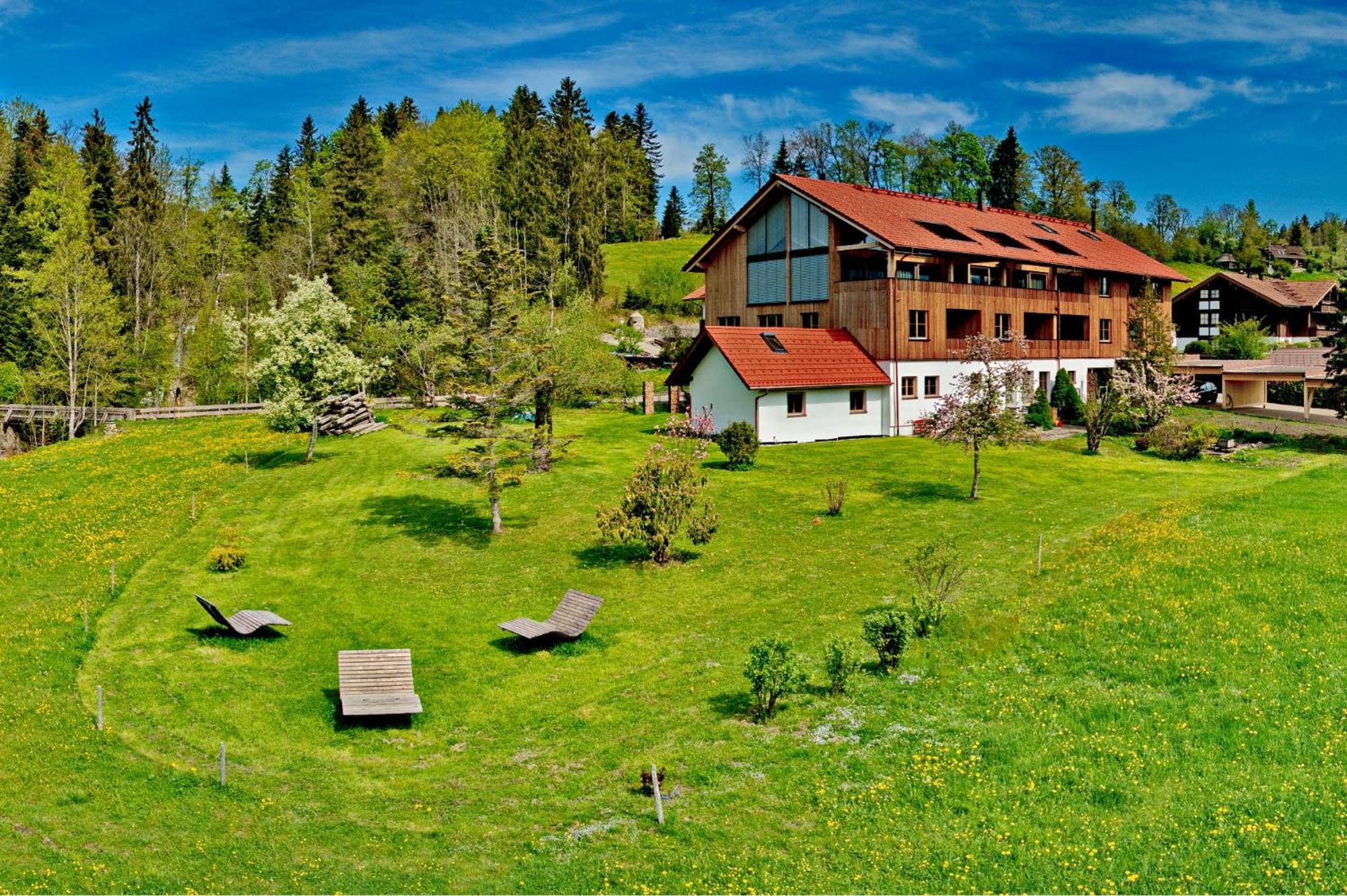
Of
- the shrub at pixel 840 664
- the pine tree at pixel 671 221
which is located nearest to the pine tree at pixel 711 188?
the pine tree at pixel 671 221

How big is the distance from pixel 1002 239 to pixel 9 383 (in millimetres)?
65622

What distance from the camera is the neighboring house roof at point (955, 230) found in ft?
168

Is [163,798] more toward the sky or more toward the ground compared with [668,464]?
more toward the ground

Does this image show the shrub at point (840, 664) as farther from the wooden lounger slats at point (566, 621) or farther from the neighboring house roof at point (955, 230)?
the neighboring house roof at point (955, 230)

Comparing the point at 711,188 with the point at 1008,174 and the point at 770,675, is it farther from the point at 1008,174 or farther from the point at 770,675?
the point at 770,675

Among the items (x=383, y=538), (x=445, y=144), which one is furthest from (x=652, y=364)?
(x=383, y=538)

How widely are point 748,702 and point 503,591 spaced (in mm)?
9939

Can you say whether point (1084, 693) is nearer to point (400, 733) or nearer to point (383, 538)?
point (400, 733)

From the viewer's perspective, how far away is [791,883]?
12539mm

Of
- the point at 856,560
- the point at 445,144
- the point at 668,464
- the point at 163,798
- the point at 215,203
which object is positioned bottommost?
the point at 163,798

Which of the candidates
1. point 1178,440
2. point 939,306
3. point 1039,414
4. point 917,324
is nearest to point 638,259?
point 939,306

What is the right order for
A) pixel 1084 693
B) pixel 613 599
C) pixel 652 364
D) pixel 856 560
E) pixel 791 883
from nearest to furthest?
pixel 791 883
pixel 1084 693
pixel 613 599
pixel 856 560
pixel 652 364

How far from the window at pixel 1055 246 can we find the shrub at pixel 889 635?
49.2 m

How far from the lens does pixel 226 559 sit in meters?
28.9
